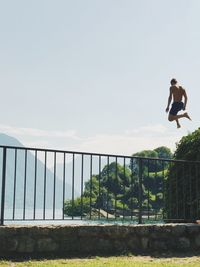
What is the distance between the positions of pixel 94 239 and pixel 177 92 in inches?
198

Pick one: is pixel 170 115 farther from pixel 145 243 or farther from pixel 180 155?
pixel 145 243

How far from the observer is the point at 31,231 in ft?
24.8

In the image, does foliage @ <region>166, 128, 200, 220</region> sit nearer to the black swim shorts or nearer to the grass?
the black swim shorts

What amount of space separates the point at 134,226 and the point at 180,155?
6.18 m

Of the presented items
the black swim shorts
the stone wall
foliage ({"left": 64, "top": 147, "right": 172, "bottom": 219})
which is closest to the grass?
the stone wall

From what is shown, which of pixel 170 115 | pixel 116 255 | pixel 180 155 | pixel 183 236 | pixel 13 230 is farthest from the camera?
pixel 180 155

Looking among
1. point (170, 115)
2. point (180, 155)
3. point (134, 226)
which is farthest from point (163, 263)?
point (180, 155)

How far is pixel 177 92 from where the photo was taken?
11.7m

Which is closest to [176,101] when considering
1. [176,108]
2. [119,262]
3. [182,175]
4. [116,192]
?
[176,108]

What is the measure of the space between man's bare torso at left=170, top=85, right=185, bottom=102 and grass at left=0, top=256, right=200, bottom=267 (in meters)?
4.54

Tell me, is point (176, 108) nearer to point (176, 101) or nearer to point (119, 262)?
point (176, 101)

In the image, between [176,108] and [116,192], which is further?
[176,108]

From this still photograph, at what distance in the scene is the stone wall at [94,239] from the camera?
292 inches

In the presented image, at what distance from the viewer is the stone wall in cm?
743
